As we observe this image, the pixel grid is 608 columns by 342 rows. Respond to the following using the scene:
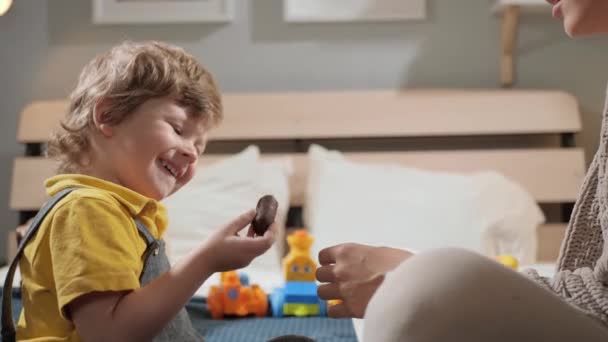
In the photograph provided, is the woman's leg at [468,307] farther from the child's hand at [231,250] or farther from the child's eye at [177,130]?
the child's eye at [177,130]

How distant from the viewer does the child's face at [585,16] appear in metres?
0.71

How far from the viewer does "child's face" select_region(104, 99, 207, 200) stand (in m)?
0.91

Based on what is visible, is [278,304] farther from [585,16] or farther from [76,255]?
[585,16]

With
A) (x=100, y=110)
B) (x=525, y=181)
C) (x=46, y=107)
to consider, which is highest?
(x=100, y=110)

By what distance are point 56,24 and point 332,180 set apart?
1180mm

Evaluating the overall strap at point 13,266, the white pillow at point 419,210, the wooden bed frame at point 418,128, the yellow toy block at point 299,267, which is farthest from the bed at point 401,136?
the overall strap at point 13,266

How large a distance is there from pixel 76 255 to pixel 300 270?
769mm

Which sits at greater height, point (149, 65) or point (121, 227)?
point (149, 65)

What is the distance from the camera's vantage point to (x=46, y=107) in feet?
7.12

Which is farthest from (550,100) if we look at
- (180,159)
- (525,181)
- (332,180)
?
(180,159)

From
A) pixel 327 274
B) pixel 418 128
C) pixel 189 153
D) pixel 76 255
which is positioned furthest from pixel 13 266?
pixel 418 128

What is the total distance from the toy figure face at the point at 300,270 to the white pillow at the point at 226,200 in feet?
0.47

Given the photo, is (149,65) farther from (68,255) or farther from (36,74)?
(36,74)

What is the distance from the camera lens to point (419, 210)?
1761mm
